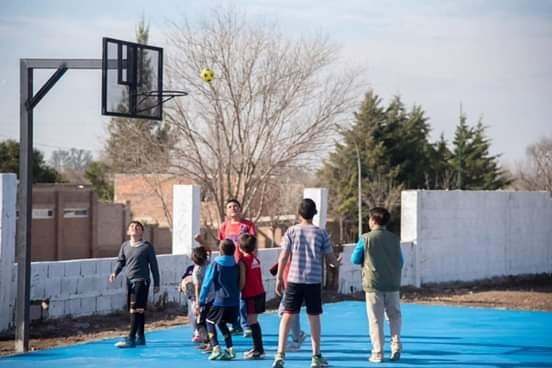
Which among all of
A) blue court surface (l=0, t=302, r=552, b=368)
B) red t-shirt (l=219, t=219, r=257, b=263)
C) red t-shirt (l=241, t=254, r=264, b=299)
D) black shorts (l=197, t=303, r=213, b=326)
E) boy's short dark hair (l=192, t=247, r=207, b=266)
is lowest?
blue court surface (l=0, t=302, r=552, b=368)

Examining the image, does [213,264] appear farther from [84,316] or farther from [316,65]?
[316,65]

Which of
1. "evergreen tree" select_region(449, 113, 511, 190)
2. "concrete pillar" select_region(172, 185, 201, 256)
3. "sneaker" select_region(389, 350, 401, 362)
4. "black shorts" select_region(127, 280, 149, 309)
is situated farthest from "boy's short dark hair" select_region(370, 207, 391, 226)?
"evergreen tree" select_region(449, 113, 511, 190)

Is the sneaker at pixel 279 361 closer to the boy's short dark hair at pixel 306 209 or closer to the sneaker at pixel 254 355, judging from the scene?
the sneaker at pixel 254 355

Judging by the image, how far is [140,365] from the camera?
10602 mm

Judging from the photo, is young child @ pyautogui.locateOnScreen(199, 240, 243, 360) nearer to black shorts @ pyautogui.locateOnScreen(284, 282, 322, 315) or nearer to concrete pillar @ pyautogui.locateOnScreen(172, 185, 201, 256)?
black shorts @ pyautogui.locateOnScreen(284, 282, 322, 315)

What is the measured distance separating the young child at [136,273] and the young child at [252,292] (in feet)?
3.81

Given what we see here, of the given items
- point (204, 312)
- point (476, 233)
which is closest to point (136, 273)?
point (204, 312)

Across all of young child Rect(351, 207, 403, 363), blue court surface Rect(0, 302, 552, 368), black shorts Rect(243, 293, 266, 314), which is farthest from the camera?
black shorts Rect(243, 293, 266, 314)

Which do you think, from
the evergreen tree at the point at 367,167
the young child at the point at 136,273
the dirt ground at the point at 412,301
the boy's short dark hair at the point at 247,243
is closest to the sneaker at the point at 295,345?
the boy's short dark hair at the point at 247,243

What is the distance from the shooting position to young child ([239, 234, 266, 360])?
434 inches

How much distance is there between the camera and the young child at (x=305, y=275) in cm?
1020

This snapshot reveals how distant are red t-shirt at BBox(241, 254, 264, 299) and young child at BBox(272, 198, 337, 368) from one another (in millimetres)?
1086

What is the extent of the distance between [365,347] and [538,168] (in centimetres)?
3936

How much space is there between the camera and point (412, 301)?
59.9 feet
